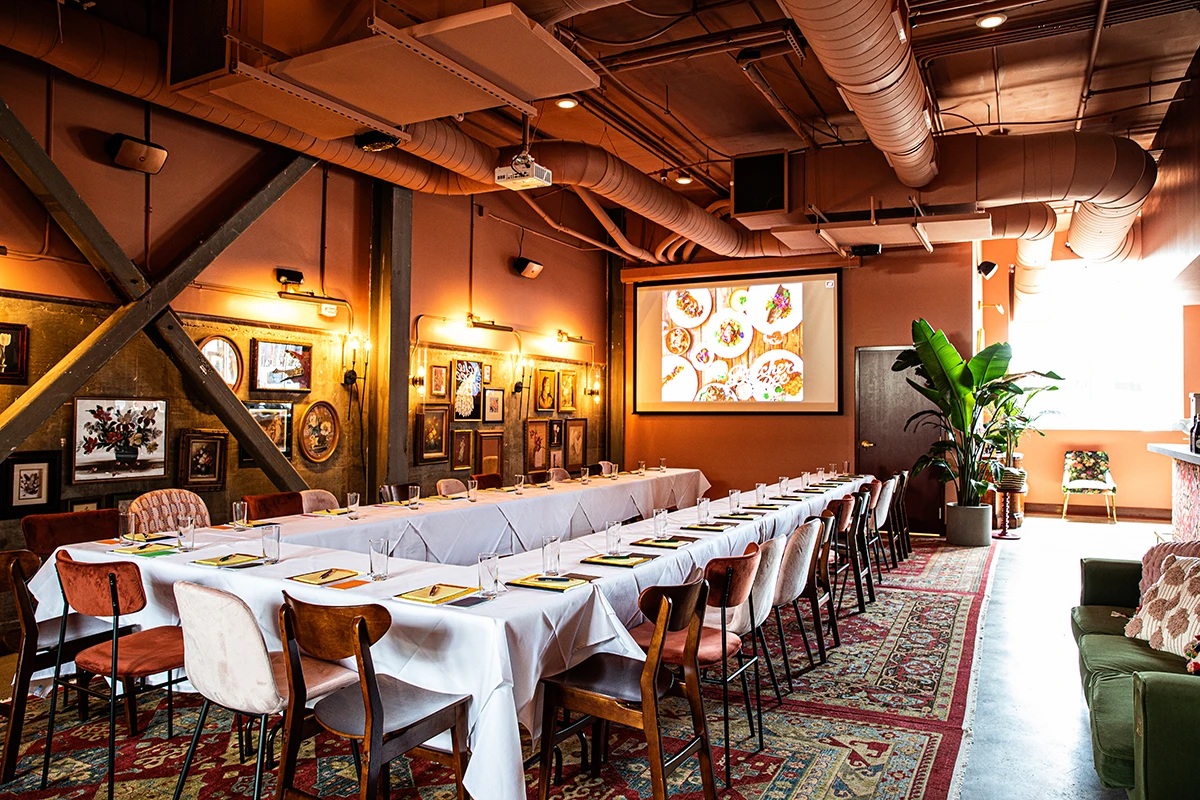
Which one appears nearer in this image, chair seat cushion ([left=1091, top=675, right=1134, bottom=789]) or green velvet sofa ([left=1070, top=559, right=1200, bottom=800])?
green velvet sofa ([left=1070, top=559, right=1200, bottom=800])

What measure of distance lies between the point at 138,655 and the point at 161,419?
10.2 feet

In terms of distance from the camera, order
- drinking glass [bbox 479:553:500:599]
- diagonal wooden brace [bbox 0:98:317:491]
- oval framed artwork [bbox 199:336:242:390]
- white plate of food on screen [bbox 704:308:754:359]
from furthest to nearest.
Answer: white plate of food on screen [bbox 704:308:754:359] → oval framed artwork [bbox 199:336:242:390] → diagonal wooden brace [bbox 0:98:317:491] → drinking glass [bbox 479:553:500:599]

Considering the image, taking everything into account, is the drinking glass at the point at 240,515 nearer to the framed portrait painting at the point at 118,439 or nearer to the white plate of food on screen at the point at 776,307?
the framed portrait painting at the point at 118,439

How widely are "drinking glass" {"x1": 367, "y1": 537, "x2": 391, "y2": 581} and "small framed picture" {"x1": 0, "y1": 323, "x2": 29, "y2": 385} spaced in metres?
3.28

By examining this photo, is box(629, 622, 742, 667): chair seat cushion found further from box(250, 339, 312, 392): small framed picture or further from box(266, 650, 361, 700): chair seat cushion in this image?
box(250, 339, 312, 392): small framed picture

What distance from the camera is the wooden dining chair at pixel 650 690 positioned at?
8.96ft

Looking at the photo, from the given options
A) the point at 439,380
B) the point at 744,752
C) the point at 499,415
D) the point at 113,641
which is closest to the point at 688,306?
the point at 499,415

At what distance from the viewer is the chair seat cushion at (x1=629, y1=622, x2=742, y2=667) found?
3.18 metres

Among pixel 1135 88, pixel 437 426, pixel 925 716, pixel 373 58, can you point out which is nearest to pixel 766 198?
pixel 1135 88

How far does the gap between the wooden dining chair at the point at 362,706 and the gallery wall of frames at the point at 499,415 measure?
5.26 m

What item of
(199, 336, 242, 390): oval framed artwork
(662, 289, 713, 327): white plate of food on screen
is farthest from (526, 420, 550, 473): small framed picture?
(199, 336, 242, 390): oval framed artwork

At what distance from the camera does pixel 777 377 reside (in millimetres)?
10703

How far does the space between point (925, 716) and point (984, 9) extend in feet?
13.5

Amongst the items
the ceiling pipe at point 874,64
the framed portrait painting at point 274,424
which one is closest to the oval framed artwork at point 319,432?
the framed portrait painting at point 274,424
